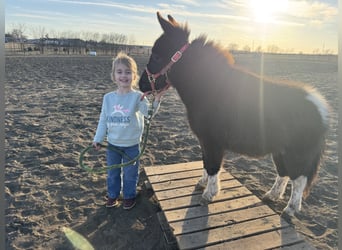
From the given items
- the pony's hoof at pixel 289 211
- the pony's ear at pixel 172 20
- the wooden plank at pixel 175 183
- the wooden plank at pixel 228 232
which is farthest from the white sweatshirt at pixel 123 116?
the pony's hoof at pixel 289 211

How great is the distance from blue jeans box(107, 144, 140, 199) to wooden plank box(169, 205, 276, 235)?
3.29 ft

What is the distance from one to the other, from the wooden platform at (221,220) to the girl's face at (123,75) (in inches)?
66.7

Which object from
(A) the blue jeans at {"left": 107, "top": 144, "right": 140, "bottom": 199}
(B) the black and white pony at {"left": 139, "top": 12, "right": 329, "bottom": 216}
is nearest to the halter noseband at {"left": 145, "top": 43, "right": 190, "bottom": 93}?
(B) the black and white pony at {"left": 139, "top": 12, "right": 329, "bottom": 216}

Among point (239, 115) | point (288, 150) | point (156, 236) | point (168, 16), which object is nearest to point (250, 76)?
point (239, 115)

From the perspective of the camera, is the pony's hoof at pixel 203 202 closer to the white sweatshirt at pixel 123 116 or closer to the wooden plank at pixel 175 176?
the wooden plank at pixel 175 176

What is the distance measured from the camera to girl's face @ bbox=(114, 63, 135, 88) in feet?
11.9

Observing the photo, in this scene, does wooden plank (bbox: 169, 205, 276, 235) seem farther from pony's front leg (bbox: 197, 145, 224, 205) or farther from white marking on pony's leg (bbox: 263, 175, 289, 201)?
white marking on pony's leg (bbox: 263, 175, 289, 201)

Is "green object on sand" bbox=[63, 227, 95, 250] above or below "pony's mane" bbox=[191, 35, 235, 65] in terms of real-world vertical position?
below

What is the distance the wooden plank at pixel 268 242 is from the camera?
118 inches

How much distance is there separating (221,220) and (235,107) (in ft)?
4.84

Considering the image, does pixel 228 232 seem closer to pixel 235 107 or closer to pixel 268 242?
pixel 268 242

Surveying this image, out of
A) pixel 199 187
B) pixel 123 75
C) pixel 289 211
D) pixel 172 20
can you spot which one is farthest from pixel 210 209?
pixel 172 20

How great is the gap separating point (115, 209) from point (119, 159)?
2.53ft

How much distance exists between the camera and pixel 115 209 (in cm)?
405
